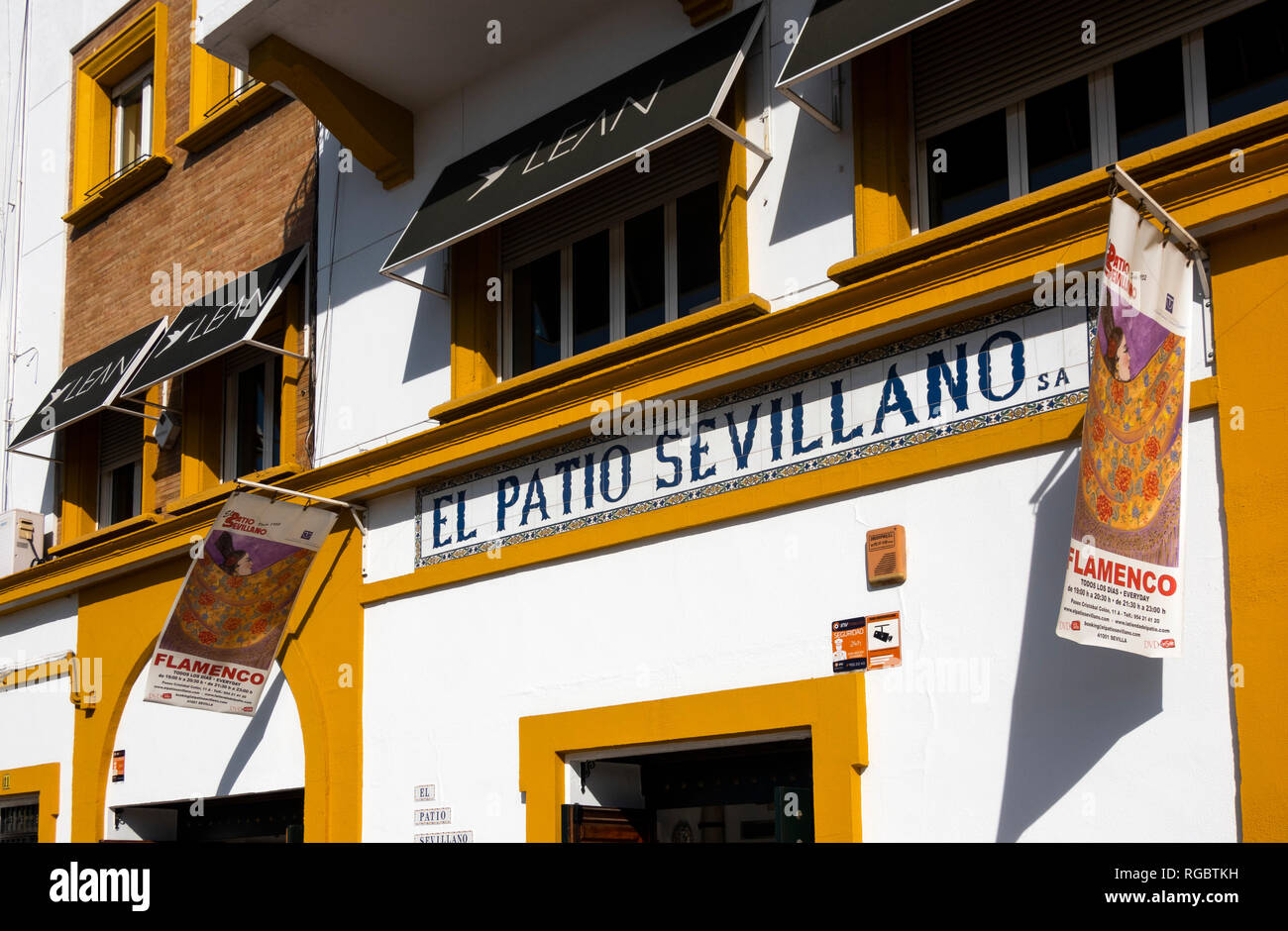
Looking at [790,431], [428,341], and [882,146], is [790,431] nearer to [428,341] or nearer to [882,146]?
[882,146]

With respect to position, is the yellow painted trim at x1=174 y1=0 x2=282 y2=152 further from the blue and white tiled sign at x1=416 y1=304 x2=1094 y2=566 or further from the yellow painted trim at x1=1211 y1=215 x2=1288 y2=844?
the yellow painted trim at x1=1211 y1=215 x2=1288 y2=844

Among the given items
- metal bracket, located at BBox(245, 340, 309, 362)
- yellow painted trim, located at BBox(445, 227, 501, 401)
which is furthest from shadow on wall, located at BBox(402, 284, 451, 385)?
metal bracket, located at BBox(245, 340, 309, 362)

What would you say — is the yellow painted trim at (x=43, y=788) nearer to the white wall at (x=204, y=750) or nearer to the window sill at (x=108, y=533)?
the white wall at (x=204, y=750)

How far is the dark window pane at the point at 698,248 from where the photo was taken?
9.59m

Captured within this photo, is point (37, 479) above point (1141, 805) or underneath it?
above

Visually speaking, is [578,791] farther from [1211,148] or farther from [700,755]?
[1211,148]

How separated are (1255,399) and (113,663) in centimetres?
1011

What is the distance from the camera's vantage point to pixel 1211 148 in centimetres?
688

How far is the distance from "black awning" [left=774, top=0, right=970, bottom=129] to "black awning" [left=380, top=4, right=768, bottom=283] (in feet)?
1.82

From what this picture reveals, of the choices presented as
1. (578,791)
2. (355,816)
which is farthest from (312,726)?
(578,791)

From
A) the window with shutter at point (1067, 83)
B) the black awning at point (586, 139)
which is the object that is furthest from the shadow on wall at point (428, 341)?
the window with shutter at point (1067, 83)

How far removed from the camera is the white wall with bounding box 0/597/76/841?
13570mm

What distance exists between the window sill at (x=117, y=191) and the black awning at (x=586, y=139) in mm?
4779

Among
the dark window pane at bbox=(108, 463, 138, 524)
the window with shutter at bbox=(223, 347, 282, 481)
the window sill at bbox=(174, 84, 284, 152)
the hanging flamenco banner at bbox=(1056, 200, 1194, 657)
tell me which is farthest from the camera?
the dark window pane at bbox=(108, 463, 138, 524)
